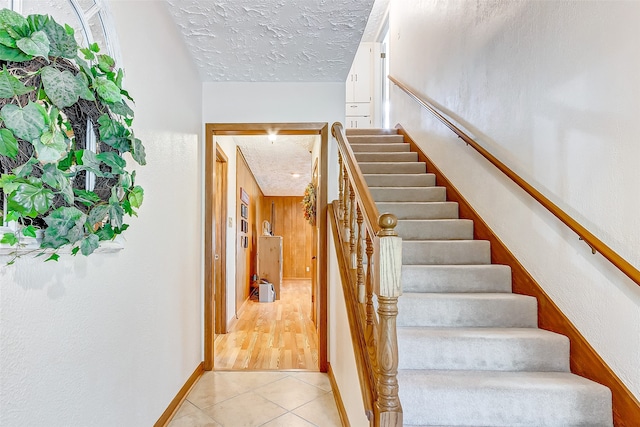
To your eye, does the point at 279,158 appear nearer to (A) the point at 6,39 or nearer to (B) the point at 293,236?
(B) the point at 293,236

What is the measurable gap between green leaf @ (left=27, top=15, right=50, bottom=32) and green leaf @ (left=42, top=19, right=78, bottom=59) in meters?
0.01

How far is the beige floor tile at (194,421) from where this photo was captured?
7.41 ft

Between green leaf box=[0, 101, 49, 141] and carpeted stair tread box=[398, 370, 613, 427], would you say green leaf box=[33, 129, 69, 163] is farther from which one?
carpeted stair tread box=[398, 370, 613, 427]

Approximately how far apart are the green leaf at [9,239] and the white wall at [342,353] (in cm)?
142

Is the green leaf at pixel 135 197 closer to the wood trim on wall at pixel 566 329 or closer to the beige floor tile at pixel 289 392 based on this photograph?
the beige floor tile at pixel 289 392

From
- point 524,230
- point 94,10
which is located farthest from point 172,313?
point 524,230

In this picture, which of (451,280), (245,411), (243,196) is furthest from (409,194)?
(243,196)

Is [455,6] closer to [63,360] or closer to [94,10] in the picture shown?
[94,10]

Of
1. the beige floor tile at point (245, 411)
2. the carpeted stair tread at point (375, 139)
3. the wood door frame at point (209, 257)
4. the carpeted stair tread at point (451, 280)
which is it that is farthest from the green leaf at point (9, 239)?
the carpeted stair tread at point (375, 139)

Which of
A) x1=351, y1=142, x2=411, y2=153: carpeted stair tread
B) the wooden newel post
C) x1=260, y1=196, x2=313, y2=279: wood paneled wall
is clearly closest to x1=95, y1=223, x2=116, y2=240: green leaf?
the wooden newel post

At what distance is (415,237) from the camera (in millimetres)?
2875

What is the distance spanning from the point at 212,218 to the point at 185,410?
1.45 meters

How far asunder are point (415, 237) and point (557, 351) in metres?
1.21

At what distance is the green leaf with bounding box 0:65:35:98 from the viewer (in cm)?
79
